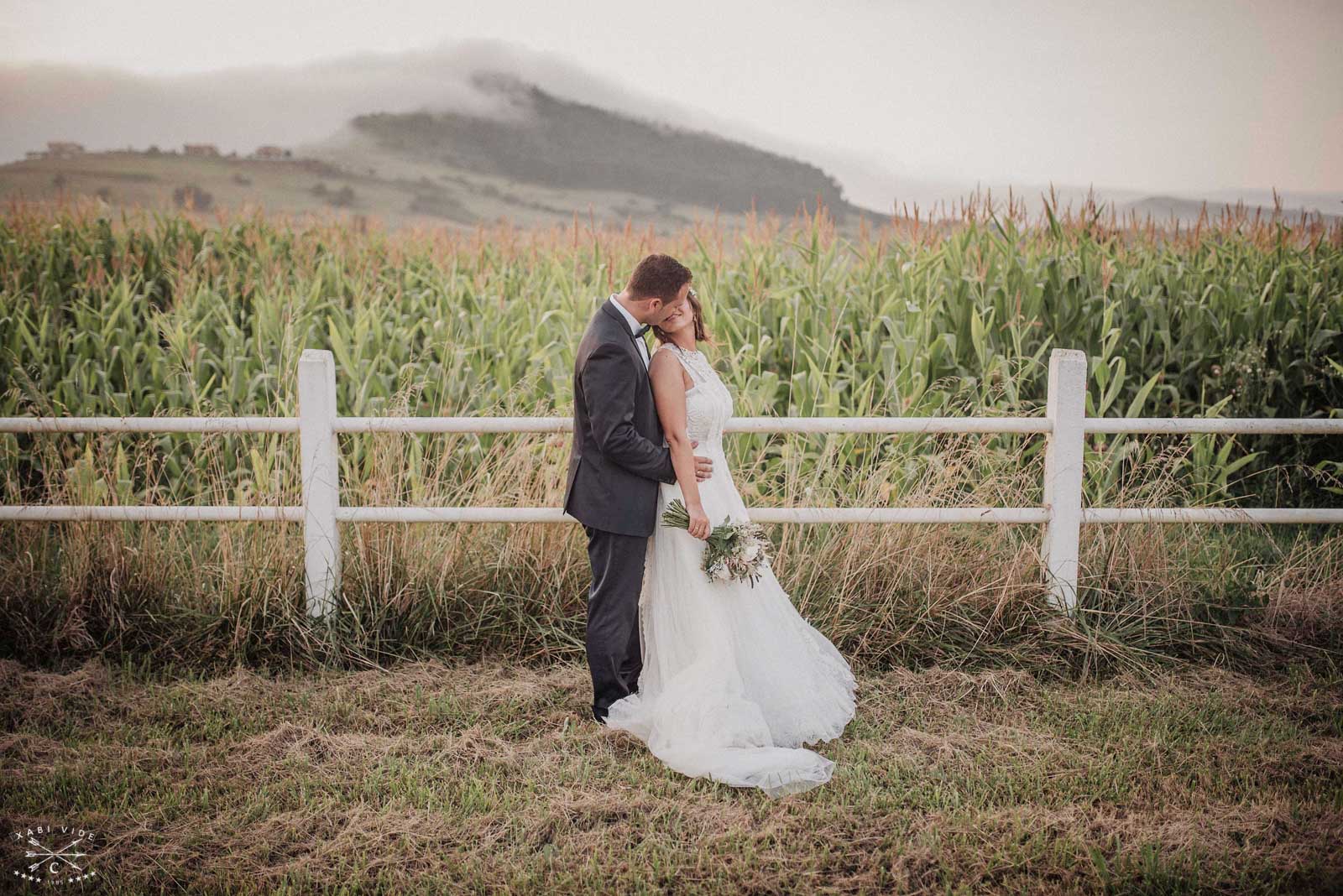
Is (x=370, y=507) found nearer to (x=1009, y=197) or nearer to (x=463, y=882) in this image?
(x=463, y=882)

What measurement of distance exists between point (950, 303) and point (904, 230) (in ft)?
4.28

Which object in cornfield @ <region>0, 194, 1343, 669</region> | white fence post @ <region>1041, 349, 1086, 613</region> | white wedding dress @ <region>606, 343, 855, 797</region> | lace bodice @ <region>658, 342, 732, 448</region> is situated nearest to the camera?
white wedding dress @ <region>606, 343, 855, 797</region>

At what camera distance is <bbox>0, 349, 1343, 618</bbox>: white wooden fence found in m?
4.45

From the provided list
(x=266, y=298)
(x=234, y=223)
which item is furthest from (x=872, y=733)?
(x=234, y=223)

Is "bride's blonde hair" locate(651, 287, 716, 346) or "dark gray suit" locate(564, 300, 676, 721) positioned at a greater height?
"bride's blonde hair" locate(651, 287, 716, 346)

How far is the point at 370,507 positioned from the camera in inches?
177

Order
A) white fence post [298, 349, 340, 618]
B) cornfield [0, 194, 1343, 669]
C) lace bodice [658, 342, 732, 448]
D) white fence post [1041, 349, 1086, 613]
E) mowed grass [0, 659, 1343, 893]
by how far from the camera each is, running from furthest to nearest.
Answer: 1. cornfield [0, 194, 1343, 669]
2. white fence post [1041, 349, 1086, 613]
3. white fence post [298, 349, 340, 618]
4. lace bodice [658, 342, 732, 448]
5. mowed grass [0, 659, 1343, 893]

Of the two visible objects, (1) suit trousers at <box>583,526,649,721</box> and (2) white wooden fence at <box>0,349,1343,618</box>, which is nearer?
(1) suit trousers at <box>583,526,649,721</box>

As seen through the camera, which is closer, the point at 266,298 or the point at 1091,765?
the point at 1091,765

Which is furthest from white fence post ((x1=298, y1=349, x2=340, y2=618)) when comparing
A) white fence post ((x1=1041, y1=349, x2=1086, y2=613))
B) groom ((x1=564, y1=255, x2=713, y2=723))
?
white fence post ((x1=1041, y1=349, x2=1086, y2=613))

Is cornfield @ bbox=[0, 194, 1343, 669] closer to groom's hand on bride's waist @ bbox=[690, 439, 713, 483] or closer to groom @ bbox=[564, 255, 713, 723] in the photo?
groom @ bbox=[564, 255, 713, 723]

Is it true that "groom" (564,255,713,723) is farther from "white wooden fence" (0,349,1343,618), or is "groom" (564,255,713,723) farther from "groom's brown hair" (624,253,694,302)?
"white wooden fence" (0,349,1343,618)

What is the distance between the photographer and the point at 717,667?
3637 millimetres

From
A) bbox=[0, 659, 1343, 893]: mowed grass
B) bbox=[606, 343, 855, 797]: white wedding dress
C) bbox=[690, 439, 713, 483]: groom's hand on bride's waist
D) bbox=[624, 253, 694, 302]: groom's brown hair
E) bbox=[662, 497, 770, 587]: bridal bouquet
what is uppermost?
bbox=[624, 253, 694, 302]: groom's brown hair
